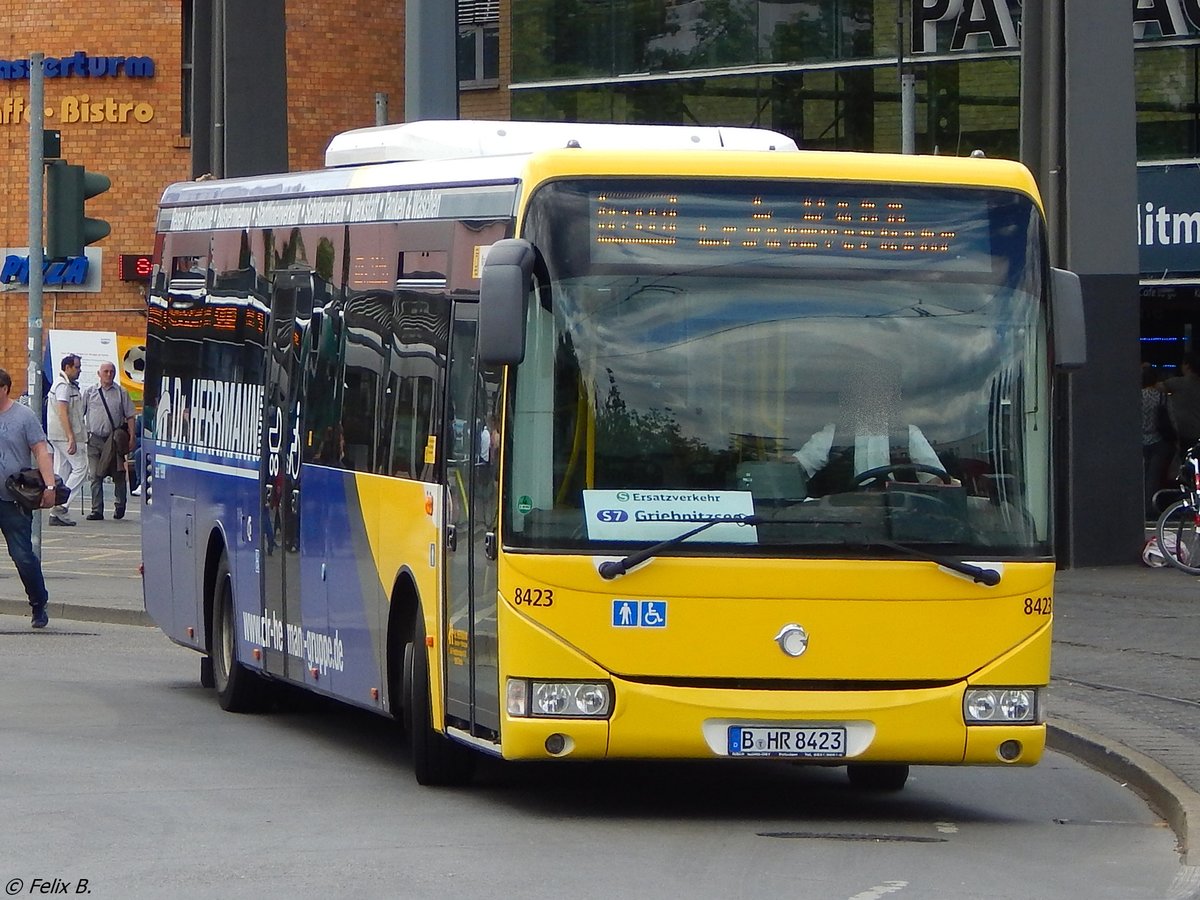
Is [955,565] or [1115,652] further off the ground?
[955,565]

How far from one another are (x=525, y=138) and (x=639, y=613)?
3.07 m

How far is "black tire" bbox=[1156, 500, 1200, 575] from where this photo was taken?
21562 mm

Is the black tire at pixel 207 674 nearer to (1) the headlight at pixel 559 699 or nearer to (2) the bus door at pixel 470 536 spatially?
(2) the bus door at pixel 470 536

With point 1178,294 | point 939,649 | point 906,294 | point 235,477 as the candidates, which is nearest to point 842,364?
point 906,294

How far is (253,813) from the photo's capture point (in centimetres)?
969

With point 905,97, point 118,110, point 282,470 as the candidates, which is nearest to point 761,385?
point 282,470

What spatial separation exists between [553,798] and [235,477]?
371cm

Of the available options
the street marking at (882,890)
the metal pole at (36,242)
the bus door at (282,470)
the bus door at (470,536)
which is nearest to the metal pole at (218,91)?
the metal pole at (36,242)

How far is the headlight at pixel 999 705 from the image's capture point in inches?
380

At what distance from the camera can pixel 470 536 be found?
9.87 meters

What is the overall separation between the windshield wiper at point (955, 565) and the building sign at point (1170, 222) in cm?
1711

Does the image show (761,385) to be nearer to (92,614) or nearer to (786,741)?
(786,741)

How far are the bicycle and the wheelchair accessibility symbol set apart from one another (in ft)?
41.5

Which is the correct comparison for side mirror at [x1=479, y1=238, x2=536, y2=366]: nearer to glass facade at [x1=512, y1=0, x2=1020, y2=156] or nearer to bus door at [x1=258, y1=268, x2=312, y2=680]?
bus door at [x1=258, y1=268, x2=312, y2=680]
